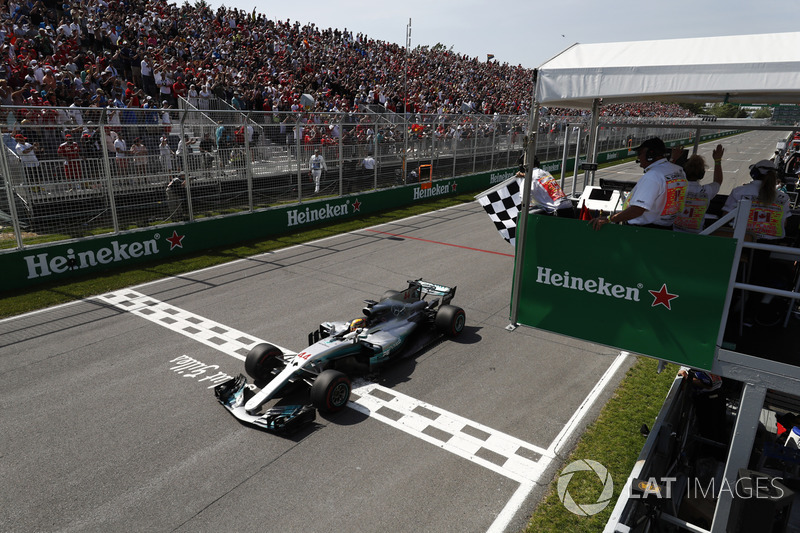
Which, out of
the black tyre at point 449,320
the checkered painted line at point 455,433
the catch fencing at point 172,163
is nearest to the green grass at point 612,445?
the checkered painted line at point 455,433

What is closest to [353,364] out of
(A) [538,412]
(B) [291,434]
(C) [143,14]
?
(B) [291,434]

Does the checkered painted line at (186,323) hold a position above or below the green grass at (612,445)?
above

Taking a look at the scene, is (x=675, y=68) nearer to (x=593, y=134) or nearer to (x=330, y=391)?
(x=593, y=134)

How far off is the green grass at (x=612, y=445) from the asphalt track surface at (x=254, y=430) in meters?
0.19

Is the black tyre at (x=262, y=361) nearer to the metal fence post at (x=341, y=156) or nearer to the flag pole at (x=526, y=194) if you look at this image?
the flag pole at (x=526, y=194)

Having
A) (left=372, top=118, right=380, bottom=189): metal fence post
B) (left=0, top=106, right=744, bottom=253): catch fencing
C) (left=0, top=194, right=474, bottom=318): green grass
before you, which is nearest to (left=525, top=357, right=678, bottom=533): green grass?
(left=0, top=106, right=744, bottom=253): catch fencing

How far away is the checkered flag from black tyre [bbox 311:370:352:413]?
2549mm

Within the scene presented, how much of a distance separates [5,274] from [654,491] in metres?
10.8

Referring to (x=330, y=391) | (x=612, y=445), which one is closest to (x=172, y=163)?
(x=330, y=391)

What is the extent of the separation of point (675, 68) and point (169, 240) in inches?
433

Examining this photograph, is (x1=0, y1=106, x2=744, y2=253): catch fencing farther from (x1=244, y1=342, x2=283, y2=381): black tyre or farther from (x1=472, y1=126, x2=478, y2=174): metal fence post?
(x1=472, y1=126, x2=478, y2=174): metal fence post

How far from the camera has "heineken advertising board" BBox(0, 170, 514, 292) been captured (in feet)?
31.6

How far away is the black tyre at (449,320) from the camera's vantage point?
7.66 m

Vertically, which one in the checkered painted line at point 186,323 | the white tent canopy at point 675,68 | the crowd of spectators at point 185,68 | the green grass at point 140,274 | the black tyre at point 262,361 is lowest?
the checkered painted line at point 186,323
